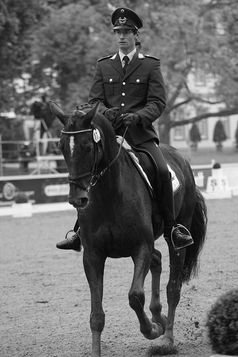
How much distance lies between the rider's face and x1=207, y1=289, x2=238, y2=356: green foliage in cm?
261

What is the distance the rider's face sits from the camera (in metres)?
7.10

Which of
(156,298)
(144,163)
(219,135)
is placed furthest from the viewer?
(219,135)

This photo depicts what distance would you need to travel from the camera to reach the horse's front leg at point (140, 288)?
20.7ft

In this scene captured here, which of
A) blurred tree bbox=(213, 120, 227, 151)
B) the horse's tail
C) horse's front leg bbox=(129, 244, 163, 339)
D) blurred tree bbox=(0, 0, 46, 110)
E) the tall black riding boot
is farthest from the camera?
blurred tree bbox=(213, 120, 227, 151)

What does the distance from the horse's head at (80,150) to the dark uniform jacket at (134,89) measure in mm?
1026

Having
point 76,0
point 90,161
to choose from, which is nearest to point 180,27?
point 76,0

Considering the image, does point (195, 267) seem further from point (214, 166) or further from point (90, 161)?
point (214, 166)

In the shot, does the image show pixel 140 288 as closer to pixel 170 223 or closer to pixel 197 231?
pixel 170 223

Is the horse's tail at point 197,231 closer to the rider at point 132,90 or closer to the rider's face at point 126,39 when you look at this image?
the rider at point 132,90

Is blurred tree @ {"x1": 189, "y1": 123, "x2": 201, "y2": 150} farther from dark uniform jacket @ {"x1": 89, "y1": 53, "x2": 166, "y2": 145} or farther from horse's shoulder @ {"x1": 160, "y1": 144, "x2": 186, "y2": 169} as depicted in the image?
dark uniform jacket @ {"x1": 89, "y1": 53, "x2": 166, "y2": 145}

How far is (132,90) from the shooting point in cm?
714

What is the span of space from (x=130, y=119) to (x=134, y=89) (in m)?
0.48

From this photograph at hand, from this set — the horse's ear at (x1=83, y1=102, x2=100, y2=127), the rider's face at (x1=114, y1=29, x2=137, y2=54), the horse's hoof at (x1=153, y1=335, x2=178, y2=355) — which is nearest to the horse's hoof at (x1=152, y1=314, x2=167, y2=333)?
the horse's hoof at (x1=153, y1=335, x2=178, y2=355)

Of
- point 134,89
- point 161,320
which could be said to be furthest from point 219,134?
point 134,89
